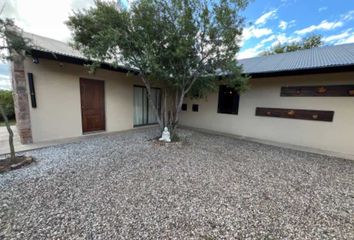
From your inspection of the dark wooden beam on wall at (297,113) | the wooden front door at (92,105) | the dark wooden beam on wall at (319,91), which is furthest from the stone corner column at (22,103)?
the dark wooden beam on wall at (319,91)

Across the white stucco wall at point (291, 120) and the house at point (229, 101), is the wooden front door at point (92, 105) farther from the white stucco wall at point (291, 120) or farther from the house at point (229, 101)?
the white stucco wall at point (291, 120)

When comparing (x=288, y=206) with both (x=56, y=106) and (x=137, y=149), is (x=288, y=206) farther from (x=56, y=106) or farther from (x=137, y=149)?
(x=56, y=106)

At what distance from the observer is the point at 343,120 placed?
15.6 ft

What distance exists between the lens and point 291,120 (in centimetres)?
566

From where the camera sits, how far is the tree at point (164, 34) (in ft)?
13.2

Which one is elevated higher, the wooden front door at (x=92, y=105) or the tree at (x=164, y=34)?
the tree at (x=164, y=34)

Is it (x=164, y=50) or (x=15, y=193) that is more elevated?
(x=164, y=50)

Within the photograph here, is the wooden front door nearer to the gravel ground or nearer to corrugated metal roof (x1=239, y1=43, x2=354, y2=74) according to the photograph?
the gravel ground

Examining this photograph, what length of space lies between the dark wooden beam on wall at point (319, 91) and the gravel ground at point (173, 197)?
2018 mm

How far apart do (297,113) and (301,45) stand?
45.9 ft

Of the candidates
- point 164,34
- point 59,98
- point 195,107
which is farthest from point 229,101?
point 59,98

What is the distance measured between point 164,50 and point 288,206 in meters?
4.25

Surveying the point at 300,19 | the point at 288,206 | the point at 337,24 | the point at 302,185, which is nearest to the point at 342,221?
the point at 288,206

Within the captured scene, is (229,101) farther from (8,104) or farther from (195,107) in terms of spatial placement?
(8,104)
